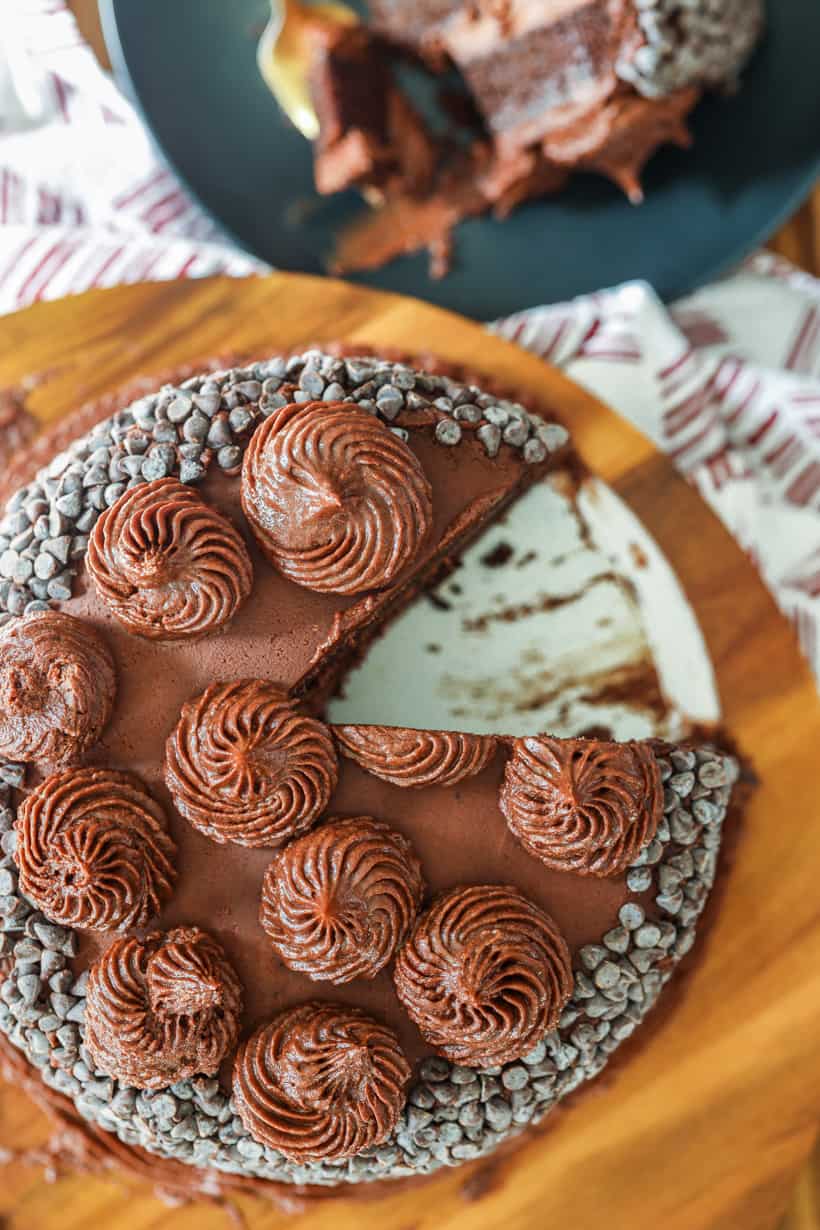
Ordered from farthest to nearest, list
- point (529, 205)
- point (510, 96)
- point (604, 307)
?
1. point (529, 205)
2. point (510, 96)
3. point (604, 307)

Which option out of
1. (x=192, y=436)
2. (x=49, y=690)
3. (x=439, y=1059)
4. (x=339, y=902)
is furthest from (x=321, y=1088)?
(x=192, y=436)

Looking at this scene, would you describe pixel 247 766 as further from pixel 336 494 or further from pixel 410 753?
pixel 336 494

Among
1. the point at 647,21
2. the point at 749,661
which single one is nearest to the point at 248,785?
the point at 749,661

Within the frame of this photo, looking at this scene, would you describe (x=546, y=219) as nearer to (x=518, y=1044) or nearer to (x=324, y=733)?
(x=324, y=733)

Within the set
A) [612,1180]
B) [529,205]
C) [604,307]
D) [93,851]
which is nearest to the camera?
[93,851]

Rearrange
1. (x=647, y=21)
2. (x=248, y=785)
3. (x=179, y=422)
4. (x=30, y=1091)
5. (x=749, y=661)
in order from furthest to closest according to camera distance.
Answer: (x=647, y=21)
(x=749, y=661)
(x=30, y=1091)
(x=179, y=422)
(x=248, y=785)

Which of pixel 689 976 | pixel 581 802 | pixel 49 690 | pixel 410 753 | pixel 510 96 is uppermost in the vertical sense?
pixel 510 96
